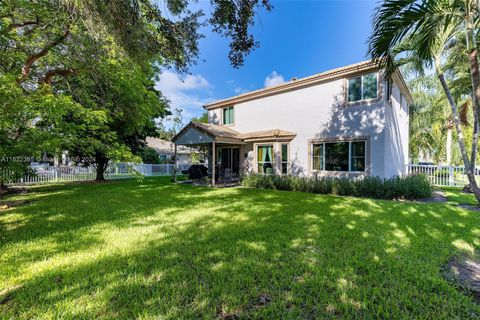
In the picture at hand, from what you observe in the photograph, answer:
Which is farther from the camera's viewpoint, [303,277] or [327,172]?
[327,172]

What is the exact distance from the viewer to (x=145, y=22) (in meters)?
5.51

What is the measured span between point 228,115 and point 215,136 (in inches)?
201

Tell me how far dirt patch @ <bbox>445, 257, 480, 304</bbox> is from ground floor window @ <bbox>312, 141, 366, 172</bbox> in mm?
7655

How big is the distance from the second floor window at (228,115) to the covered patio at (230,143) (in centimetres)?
125

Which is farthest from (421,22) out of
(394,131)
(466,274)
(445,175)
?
(445,175)

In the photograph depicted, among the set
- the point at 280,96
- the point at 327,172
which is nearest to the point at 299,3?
the point at 280,96

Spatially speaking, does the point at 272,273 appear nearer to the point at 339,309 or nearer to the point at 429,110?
the point at 339,309

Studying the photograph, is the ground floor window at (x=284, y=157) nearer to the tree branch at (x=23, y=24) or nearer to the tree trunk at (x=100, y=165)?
the tree branch at (x=23, y=24)

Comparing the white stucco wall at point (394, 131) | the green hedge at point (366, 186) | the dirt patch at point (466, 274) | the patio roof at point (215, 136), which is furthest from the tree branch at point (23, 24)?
the white stucco wall at point (394, 131)

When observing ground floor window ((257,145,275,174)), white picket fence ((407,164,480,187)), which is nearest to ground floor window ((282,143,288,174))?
ground floor window ((257,145,275,174))

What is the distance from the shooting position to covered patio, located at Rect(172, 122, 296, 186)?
45.2 feet

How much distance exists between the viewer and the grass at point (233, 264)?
8.48ft

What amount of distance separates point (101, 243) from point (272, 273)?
3525 millimetres

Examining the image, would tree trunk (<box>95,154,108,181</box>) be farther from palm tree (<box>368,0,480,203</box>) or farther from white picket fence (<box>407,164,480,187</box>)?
white picket fence (<box>407,164,480,187</box>)
